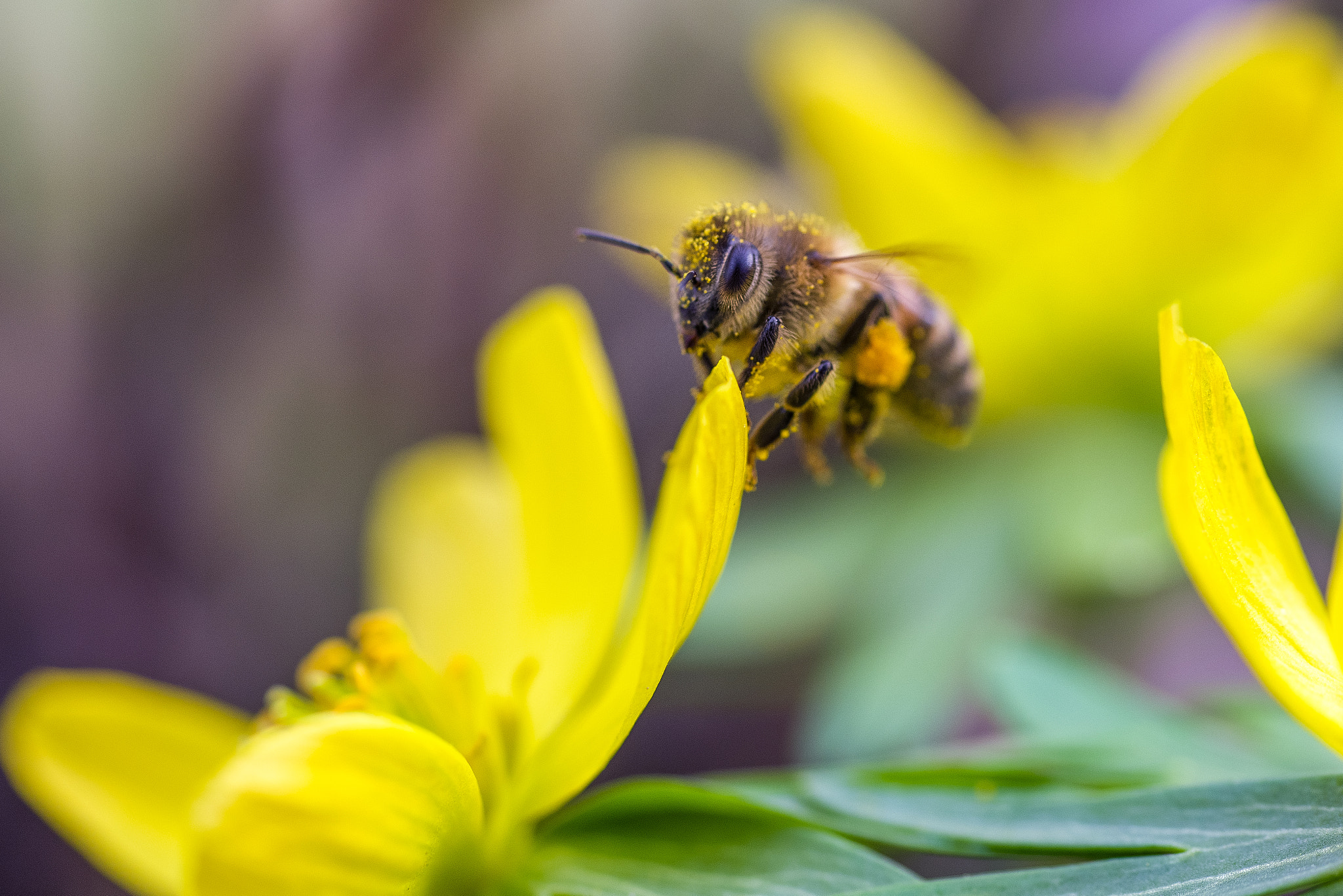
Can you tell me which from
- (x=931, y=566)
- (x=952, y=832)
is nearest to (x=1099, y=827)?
(x=952, y=832)

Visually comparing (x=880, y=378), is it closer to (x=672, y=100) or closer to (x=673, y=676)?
(x=673, y=676)

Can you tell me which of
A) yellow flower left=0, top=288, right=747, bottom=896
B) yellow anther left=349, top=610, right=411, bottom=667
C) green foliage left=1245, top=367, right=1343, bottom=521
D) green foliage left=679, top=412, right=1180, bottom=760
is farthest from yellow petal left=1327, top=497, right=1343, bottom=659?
green foliage left=1245, top=367, right=1343, bottom=521

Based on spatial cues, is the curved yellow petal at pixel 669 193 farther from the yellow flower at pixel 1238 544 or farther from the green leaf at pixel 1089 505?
the yellow flower at pixel 1238 544

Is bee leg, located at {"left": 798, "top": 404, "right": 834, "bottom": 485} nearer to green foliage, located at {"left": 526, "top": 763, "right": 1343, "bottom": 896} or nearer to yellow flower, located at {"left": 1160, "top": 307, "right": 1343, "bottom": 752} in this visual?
green foliage, located at {"left": 526, "top": 763, "right": 1343, "bottom": 896}

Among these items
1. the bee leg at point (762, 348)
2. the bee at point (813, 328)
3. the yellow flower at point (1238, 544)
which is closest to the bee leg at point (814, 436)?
the bee at point (813, 328)

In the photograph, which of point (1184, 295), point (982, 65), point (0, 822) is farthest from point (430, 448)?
point (982, 65)
